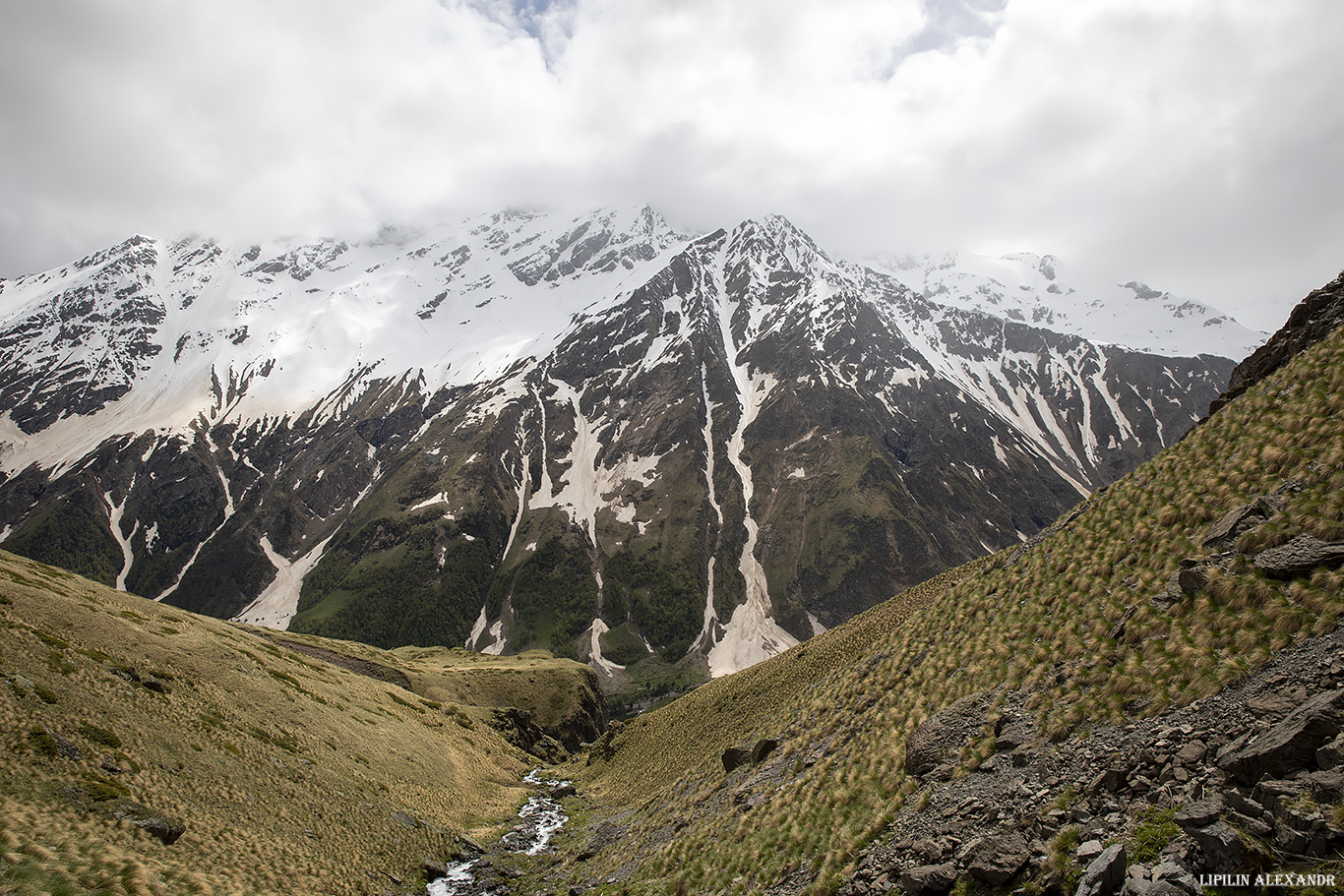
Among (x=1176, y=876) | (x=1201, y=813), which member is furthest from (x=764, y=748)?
(x=1176, y=876)

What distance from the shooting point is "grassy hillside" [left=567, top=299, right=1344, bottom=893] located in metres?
14.0

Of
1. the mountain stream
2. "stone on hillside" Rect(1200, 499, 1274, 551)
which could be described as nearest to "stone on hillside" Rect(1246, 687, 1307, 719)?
"stone on hillside" Rect(1200, 499, 1274, 551)

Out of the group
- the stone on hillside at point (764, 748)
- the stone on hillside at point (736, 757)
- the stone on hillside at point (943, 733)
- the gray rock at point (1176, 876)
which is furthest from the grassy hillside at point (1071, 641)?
the gray rock at point (1176, 876)

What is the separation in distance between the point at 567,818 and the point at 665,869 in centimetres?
2277

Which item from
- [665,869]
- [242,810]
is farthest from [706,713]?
[242,810]

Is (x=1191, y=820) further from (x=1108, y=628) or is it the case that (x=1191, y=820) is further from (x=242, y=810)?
(x=242, y=810)

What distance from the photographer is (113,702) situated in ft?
86.8

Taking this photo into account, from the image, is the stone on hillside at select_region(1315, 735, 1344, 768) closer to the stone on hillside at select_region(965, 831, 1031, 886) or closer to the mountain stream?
the stone on hillside at select_region(965, 831, 1031, 886)

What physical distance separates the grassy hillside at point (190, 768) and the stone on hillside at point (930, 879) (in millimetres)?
22883

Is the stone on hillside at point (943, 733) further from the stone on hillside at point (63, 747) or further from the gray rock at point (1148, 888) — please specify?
the stone on hillside at point (63, 747)

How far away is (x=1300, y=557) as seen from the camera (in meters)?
13.4

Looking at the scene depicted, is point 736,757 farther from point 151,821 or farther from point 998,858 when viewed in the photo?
point 151,821

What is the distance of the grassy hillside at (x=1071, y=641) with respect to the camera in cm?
1402

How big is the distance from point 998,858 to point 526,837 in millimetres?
36000
